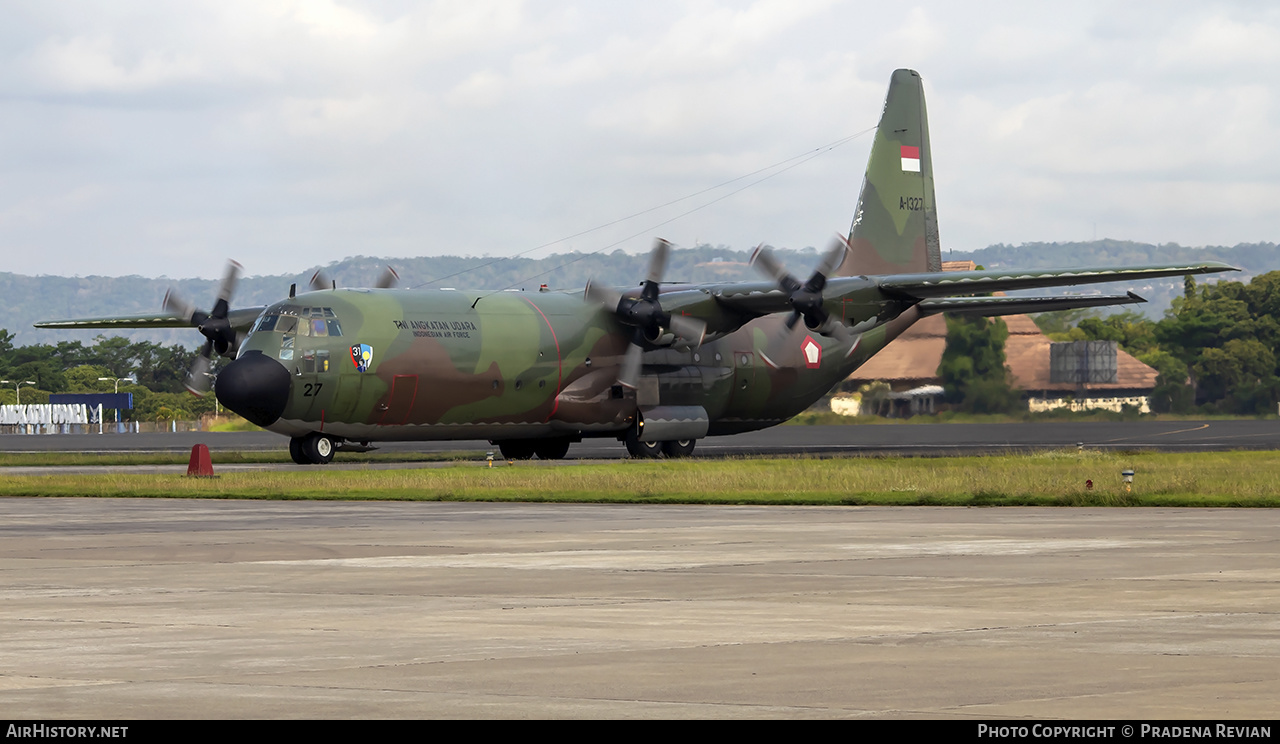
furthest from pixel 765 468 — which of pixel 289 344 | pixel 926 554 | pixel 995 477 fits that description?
pixel 926 554

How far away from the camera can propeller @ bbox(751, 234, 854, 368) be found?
44812 mm

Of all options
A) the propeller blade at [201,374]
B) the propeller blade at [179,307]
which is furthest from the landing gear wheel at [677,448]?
the propeller blade at [179,307]

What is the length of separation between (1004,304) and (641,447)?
11.9m

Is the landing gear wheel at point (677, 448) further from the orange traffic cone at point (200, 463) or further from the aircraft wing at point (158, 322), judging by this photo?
the orange traffic cone at point (200, 463)

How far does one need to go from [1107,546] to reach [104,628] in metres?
11.3

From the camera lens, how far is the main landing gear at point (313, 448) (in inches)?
1682

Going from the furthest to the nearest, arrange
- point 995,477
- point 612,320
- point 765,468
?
point 612,320 → point 765,468 → point 995,477

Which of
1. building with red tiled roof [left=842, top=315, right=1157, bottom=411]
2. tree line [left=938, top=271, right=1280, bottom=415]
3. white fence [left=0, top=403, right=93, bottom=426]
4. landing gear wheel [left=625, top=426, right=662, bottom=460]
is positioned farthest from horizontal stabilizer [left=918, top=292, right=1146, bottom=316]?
white fence [left=0, top=403, right=93, bottom=426]

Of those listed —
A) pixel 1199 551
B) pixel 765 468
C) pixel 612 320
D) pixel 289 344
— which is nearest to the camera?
pixel 1199 551

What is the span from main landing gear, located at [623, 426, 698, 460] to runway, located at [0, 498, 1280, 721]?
84.7ft

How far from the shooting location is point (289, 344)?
1601 inches

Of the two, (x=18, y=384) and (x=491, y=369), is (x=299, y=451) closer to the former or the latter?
(x=491, y=369)

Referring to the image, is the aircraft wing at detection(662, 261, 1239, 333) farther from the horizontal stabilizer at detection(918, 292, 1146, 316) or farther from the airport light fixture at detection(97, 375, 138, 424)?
the airport light fixture at detection(97, 375, 138, 424)
